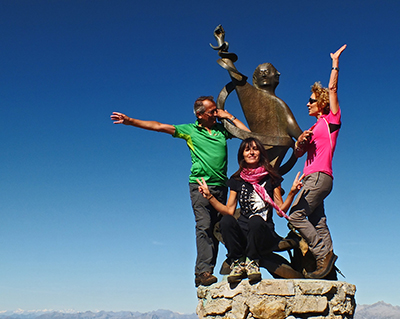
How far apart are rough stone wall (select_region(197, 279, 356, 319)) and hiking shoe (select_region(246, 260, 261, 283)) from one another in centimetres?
7

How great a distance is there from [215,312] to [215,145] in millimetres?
1996

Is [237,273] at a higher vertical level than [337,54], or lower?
lower

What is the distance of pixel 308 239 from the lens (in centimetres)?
488

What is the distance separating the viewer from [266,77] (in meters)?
6.24

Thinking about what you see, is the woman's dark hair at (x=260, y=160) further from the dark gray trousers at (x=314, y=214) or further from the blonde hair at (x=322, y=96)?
the blonde hair at (x=322, y=96)

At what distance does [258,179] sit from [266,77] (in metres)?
1.94

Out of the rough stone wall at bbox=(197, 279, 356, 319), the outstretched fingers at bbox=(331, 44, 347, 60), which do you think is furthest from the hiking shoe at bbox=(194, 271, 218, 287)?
the outstretched fingers at bbox=(331, 44, 347, 60)

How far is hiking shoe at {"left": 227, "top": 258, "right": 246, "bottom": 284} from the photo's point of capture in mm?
4641

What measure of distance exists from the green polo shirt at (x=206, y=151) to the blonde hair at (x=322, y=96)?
1.22m

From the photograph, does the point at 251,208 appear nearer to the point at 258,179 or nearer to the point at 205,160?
the point at 258,179

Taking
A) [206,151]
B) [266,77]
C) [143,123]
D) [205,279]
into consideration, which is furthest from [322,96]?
[205,279]

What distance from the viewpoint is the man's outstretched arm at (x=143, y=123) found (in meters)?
5.41

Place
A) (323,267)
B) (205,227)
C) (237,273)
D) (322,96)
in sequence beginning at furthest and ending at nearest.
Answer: (322,96) → (205,227) → (323,267) → (237,273)

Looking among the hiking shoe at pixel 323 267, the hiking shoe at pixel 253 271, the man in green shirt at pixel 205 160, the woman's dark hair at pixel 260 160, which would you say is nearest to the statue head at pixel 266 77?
the man in green shirt at pixel 205 160
